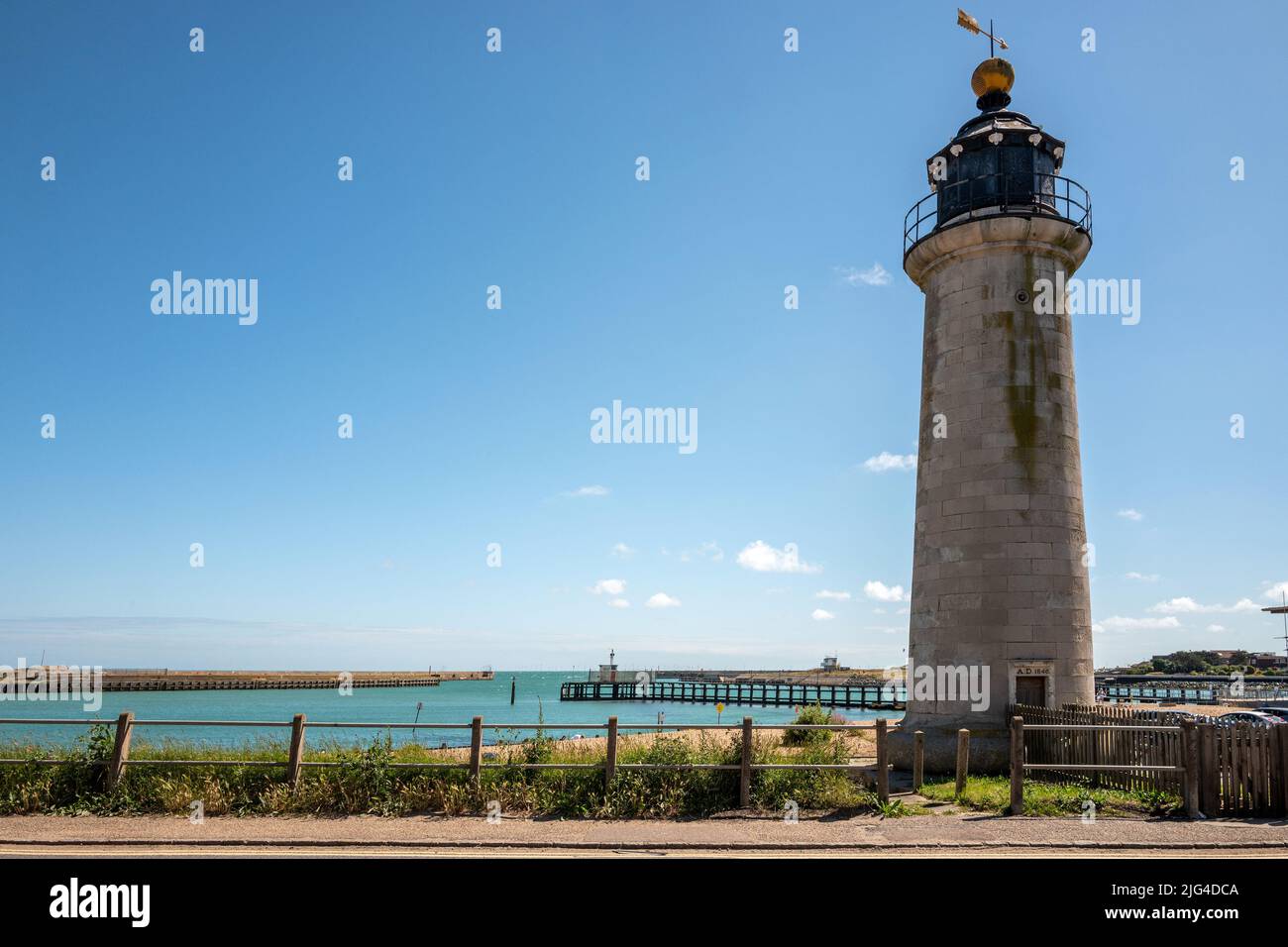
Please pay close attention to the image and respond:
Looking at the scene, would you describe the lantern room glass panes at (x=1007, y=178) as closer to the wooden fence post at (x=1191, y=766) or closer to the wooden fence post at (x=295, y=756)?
the wooden fence post at (x=1191, y=766)

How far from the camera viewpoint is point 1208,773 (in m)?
13.0

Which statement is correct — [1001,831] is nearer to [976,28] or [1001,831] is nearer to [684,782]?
[684,782]

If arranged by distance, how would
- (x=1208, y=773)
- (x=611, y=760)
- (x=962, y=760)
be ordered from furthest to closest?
(x=962, y=760) → (x=611, y=760) → (x=1208, y=773)

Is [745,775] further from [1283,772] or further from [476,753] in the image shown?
[1283,772]

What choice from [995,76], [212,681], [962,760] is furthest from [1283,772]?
[212,681]

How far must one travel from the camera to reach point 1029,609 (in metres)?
18.6

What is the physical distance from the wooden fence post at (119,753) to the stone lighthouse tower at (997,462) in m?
15.1

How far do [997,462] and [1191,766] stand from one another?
7.93 m

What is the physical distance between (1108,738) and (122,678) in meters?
136

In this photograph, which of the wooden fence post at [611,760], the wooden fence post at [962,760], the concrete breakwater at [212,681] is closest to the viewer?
the wooden fence post at [611,760]

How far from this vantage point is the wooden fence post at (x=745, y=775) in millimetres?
12992

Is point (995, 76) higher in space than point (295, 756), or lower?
higher

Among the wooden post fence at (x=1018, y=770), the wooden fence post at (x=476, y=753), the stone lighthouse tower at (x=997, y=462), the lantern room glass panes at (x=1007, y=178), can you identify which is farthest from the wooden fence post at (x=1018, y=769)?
the lantern room glass panes at (x=1007, y=178)
